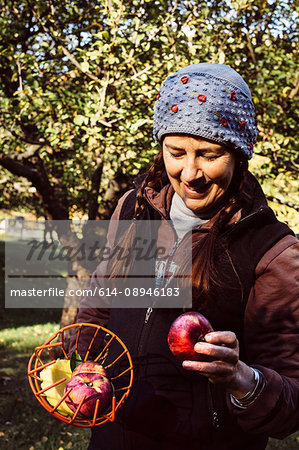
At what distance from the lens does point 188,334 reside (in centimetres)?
155

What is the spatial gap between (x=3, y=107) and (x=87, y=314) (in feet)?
17.6

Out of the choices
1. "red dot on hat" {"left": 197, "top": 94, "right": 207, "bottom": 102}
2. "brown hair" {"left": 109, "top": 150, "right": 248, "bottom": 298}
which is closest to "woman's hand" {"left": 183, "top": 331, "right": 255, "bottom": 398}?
"brown hair" {"left": 109, "top": 150, "right": 248, "bottom": 298}

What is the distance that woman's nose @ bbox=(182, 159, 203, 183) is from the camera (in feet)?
5.52

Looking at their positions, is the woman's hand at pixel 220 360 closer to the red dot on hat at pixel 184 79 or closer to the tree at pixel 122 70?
the red dot on hat at pixel 184 79

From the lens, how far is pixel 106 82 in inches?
212

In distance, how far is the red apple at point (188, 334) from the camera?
1.54 metres

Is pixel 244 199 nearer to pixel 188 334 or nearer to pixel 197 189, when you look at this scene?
pixel 197 189

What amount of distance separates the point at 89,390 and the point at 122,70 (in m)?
5.05

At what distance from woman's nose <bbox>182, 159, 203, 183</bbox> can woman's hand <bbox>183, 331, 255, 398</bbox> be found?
572 mm

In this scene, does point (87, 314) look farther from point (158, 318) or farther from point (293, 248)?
point (293, 248)

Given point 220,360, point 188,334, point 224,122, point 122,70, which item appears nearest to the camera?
point 220,360

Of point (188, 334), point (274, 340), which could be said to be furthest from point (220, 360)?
point (274, 340)

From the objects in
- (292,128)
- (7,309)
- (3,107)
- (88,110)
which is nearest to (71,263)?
(3,107)

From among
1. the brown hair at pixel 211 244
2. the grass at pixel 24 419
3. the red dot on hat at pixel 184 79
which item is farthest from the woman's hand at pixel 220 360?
the grass at pixel 24 419
